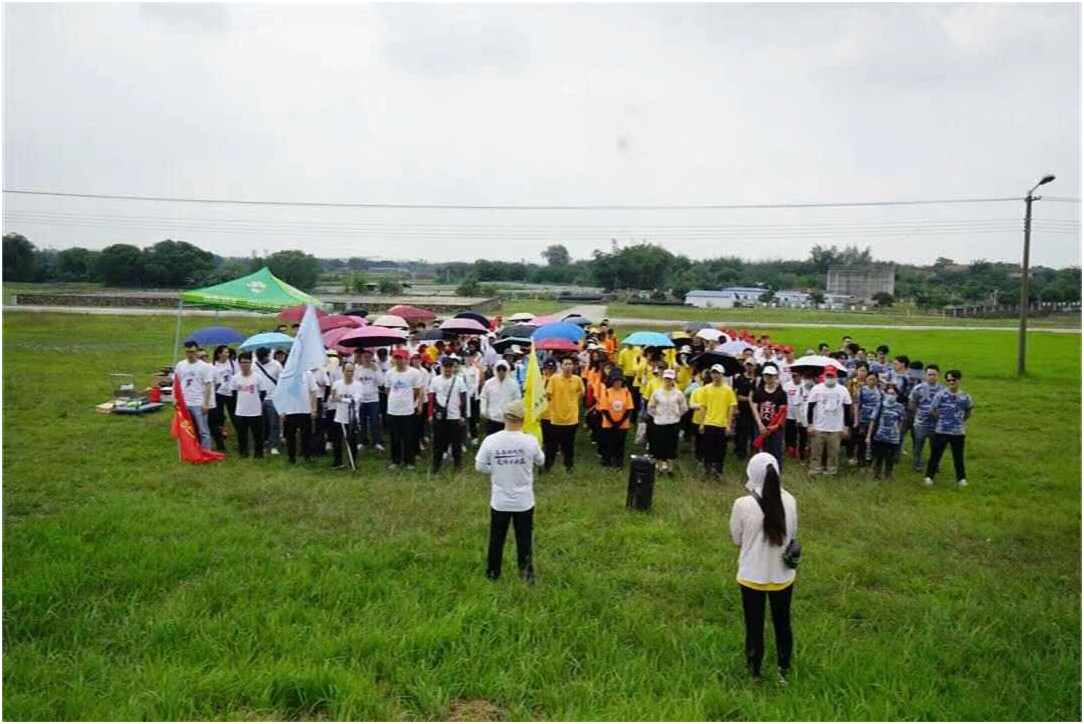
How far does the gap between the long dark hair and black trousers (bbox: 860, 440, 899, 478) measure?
23.3 feet

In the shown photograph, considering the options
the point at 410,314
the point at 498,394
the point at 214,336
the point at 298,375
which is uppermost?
the point at 410,314

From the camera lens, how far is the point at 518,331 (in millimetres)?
18016

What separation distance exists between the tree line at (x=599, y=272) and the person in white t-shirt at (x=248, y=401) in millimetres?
34635

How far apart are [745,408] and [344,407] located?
6400mm

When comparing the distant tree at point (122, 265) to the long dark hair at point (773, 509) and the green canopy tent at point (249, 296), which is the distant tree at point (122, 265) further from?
the long dark hair at point (773, 509)

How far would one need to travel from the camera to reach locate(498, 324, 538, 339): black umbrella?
58.4ft

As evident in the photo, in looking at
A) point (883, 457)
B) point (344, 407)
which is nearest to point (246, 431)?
point (344, 407)

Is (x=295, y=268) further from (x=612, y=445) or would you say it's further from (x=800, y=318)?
(x=612, y=445)

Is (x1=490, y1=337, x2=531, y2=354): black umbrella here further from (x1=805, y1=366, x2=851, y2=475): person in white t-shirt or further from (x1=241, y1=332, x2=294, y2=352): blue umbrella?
(x1=805, y1=366, x2=851, y2=475): person in white t-shirt

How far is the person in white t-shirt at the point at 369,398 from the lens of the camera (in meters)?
11.7

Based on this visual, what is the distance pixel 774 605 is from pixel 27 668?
5381 mm

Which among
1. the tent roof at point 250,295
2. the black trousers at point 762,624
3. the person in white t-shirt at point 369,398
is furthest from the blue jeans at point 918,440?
the tent roof at point 250,295

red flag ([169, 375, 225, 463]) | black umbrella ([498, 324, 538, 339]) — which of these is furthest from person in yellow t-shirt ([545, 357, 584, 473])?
black umbrella ([498, 324, 538, 339])

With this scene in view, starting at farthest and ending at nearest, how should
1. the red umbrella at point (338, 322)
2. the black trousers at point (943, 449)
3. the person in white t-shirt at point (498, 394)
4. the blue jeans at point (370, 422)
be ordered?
the red umbrella at point (338, 322), the blue jeans at point (370, 422), the black trousers at point (943, 449), the person in white t-shirt at point (498, 394)
